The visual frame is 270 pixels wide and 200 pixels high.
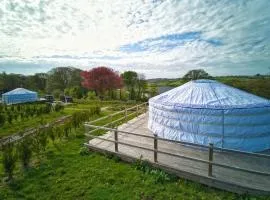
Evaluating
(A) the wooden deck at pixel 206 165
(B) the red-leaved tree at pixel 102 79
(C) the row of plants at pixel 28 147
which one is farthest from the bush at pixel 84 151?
(B) the red-leaved tree at pixel 102 79

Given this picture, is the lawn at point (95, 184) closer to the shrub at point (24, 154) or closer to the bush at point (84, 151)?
the shrub at point (24, 154)

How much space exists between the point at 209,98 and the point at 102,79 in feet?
85.4

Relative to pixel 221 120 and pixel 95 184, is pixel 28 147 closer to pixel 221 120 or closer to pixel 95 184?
pixel 95 184

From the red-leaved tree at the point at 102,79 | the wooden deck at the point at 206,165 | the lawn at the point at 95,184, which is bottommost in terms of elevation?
the lawn at the point at 95,184

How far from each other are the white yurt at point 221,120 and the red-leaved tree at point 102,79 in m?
24.9

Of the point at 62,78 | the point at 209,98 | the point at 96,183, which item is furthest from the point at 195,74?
the point at 96,183

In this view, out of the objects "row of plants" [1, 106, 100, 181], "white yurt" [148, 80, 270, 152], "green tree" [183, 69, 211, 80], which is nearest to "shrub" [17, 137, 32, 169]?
"row of plants" [1, 106, 100, 181]

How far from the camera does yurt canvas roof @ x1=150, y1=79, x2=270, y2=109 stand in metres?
7.12

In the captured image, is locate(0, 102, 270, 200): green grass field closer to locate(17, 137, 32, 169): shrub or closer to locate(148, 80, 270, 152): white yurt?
locate(17, 137, 32, 169): shrub

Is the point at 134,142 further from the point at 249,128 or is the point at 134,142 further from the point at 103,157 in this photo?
the point at 249,128

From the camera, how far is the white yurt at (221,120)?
22.7 feet

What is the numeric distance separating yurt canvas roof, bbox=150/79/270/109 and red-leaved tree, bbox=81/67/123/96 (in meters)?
23.9

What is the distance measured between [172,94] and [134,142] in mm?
2710

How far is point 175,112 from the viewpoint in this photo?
25.5 feet
